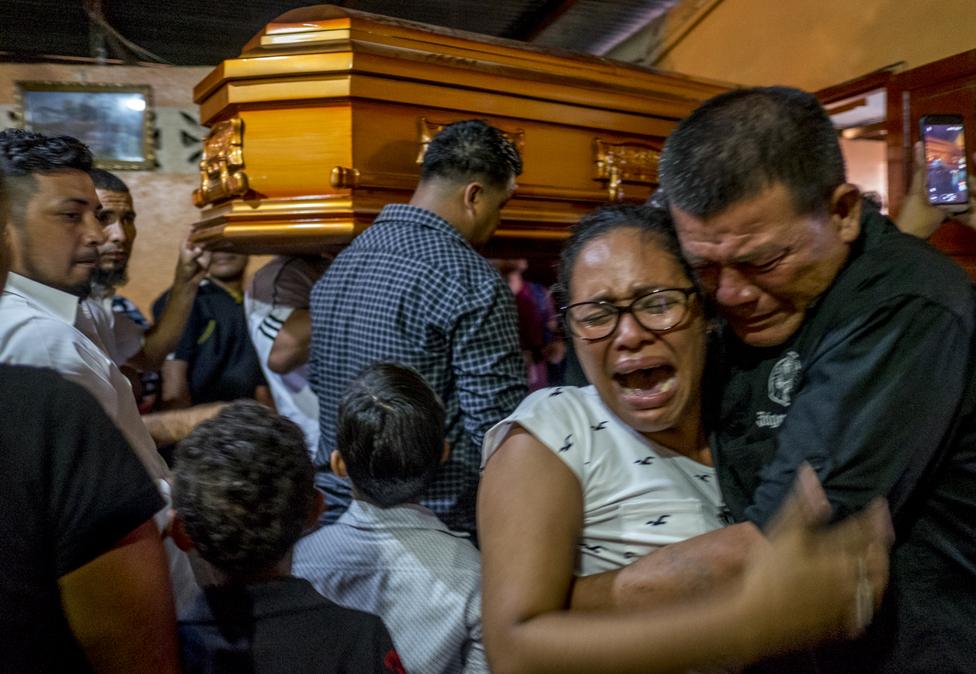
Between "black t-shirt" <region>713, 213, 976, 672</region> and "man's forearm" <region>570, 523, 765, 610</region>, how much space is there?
0.05m

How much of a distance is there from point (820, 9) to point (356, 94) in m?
2.70

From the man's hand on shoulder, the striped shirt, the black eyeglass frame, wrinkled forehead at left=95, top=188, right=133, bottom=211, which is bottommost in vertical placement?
the striped shirt

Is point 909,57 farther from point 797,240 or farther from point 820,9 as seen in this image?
point 797,240

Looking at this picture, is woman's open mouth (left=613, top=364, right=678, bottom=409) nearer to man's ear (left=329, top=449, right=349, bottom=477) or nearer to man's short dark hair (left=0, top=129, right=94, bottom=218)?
man's ear (left=329, top=449, right=349, bottom=477)

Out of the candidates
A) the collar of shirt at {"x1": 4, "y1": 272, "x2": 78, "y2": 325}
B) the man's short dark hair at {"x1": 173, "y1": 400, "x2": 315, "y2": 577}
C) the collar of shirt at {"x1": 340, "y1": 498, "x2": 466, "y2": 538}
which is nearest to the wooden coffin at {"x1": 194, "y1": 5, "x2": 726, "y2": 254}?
the collar of shirt at {"x1": 4, "y1": 272, "x2": 78, "y2": 325}

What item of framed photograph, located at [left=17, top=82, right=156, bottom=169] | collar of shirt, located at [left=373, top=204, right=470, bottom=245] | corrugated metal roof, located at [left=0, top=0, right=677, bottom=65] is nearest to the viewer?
collar of shirt, located at [left=373, top=204, right=470, bottom=245]

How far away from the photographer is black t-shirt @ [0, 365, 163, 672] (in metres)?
1.04

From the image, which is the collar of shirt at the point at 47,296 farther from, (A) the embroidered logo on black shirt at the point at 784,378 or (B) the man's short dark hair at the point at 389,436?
(A) the embroidered logo on black shirt at the point at 784,378

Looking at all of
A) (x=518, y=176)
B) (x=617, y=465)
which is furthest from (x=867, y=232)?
(x=518, y=176)

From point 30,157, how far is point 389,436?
1.17 meters

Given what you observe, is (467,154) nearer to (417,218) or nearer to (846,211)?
(417,218)

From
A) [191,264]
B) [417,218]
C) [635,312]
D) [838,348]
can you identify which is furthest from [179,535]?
[191,264]

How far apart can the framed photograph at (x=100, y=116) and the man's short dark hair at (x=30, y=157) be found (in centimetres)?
332

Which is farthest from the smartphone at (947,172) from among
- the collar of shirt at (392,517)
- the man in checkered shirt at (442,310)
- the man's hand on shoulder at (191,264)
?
the man's hand on shoulder at (191,264)
